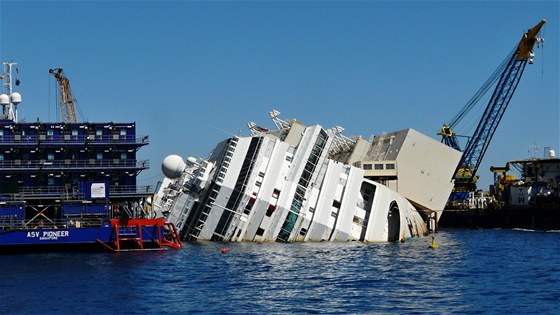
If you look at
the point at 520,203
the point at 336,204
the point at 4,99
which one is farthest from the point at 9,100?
the point at 520,203

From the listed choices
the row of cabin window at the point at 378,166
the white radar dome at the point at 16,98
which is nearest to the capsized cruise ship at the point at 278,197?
the row of cabin window at the point at 378,166

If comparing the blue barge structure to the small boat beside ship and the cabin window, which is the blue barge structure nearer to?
the cabin window

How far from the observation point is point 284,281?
57.5 metres

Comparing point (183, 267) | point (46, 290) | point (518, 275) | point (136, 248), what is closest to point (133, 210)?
point (136, 248)

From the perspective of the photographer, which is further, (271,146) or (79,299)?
(271,146)

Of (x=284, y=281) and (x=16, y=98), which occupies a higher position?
(x=16, y=98)

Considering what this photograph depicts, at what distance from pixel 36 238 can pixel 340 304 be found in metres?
38.0

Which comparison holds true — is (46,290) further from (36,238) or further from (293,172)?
(293,172)

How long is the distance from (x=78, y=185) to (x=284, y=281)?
32865mm

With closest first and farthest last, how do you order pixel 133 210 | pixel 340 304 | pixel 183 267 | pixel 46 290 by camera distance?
pixel 340 304 → pixel 46 290 → pixel 183 267 → pixel 133 210

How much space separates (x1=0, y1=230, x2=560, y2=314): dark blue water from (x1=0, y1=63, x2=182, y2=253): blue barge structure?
3.83 metres

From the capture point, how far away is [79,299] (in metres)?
50.0

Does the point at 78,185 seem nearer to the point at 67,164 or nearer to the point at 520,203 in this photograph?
the point at 67,164

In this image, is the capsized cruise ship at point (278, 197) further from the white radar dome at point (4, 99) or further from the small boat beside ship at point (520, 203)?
the small boat beside ship at point (520, 203)
